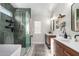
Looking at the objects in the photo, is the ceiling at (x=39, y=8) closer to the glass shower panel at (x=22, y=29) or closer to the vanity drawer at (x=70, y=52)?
the glass shower panel at (x=22, y=29)

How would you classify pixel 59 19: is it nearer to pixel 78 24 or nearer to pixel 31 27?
pixel 78 24

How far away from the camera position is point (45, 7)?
9.23ft

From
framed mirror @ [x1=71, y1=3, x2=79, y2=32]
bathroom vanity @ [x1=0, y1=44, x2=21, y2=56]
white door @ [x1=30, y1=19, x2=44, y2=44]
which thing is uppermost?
framed mirror @ [x1=71, y1=3, x2=79, y2=32]

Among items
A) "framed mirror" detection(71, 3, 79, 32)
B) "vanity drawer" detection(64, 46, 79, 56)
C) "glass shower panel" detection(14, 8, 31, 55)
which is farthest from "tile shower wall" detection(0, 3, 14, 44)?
"framed mirror" detection(71, 3, 79, 32)

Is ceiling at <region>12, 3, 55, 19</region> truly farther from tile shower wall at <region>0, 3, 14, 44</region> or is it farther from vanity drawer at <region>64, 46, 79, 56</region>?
vanity drawer at <region>64, 46, 79, 56</region>

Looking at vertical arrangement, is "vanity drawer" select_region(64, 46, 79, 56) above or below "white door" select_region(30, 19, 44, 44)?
below

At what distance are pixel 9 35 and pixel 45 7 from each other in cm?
88

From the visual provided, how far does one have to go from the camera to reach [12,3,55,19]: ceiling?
2.70 m

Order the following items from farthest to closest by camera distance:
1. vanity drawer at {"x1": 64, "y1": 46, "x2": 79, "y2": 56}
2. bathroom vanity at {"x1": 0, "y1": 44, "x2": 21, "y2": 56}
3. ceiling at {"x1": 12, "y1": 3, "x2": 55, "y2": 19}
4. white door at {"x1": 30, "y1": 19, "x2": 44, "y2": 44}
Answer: white door at {"x1": 30, "y1": 19, "x2": 44, "y2": 44}
ceiling at {"x1": 12, "y1": 3, "x2": 55, "y2": 19}
bathroom vanity at {"x1": 0, "y1": 44, "x2": 21, "y2": 56}
vanity drawer at {"x1": 64, "y1": 46, "x2": 79, "y2": 56}

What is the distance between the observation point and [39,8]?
2.80 m

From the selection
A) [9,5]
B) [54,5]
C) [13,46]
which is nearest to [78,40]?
[54,5]

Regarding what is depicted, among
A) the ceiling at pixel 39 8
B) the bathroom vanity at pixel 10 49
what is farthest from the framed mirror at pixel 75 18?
the bathroom vanity at pixel 10 49

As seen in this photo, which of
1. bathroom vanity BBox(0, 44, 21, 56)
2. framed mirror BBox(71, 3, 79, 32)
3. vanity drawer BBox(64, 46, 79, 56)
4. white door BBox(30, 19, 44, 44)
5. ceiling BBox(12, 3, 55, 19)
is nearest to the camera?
vanity drawer BBox(64, 46, 79, 56)

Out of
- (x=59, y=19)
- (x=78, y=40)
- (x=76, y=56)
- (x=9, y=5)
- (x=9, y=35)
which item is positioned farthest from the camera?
(x=59, y=19)
